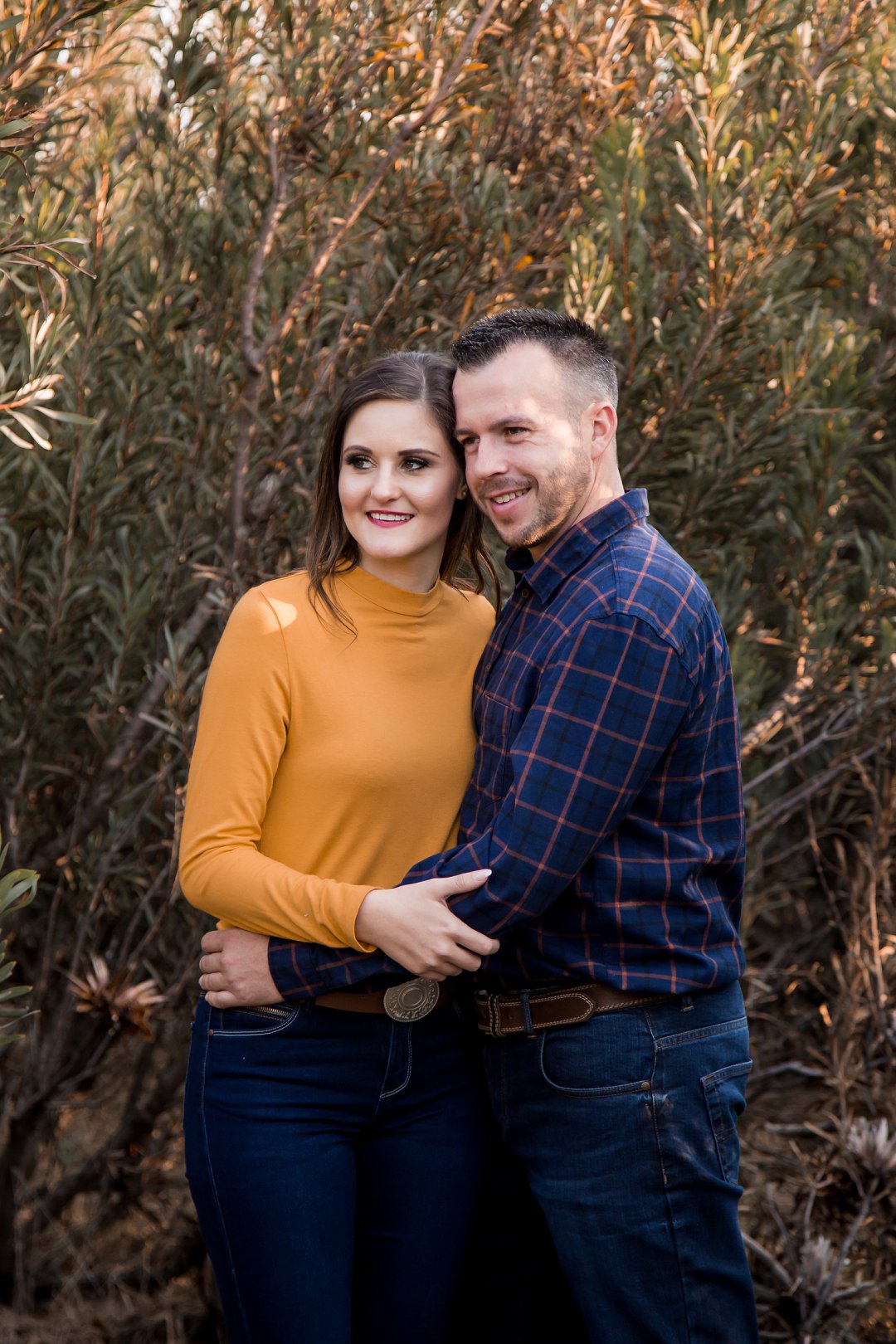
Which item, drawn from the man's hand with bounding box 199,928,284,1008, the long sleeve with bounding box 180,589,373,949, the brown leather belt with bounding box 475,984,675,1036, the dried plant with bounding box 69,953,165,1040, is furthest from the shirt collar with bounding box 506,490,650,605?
the dried plant with bounding box 69,953,165,1040

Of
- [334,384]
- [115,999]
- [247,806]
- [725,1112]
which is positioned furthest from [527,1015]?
[334,384]

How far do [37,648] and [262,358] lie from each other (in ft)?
2.67

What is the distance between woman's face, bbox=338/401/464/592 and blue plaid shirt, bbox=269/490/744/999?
0.24m

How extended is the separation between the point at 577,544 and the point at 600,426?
24cm

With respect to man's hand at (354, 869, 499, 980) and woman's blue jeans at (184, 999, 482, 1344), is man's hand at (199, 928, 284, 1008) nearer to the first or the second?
woman's blue jeans at (184, 999, 482, 1344)

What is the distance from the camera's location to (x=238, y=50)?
275 centimetres

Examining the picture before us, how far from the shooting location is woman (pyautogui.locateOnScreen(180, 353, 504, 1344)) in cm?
190

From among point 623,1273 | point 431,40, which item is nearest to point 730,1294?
point 623,1273

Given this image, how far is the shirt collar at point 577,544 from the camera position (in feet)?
6.43

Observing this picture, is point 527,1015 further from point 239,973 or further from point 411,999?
point 239,973

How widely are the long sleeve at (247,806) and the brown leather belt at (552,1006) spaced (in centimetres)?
28

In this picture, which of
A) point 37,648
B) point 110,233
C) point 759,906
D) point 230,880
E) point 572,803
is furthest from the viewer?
point 759,906

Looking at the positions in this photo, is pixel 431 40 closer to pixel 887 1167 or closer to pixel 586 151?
pixel 586 151

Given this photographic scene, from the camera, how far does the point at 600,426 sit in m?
2.06
